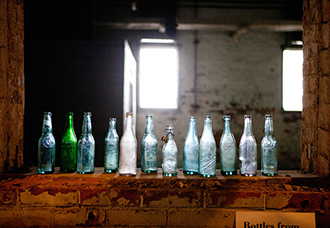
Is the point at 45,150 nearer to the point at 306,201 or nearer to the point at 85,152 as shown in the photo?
the point at 85,152

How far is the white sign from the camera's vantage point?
1.03m

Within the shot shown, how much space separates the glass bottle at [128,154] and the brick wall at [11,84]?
50cm

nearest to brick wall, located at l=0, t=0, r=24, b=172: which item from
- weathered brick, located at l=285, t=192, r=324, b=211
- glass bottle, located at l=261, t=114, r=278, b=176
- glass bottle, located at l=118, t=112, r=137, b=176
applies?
glass bottle, located at l=118, t=112, r=137, b=176

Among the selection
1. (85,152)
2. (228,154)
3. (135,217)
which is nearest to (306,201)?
(228,154)

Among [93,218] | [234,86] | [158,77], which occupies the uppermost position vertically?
[158,77]

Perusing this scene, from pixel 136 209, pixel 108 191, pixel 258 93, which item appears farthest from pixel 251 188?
pixel 258 93

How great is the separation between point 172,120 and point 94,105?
69.7 inches

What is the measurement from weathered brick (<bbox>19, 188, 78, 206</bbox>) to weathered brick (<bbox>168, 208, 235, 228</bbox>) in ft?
1.39

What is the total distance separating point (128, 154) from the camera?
1.10 m

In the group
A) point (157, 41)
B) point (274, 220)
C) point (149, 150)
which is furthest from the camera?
point (157, 41)

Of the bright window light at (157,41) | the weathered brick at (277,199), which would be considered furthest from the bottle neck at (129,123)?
the bright window light at (157,41)

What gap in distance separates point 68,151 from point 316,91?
1.17m

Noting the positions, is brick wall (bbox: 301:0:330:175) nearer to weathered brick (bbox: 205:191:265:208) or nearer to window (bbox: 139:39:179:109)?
weathered brick (bbox: 205:191:265:208)

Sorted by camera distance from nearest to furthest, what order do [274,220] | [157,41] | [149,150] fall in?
[274,220]
[149,150]
[157,41]
